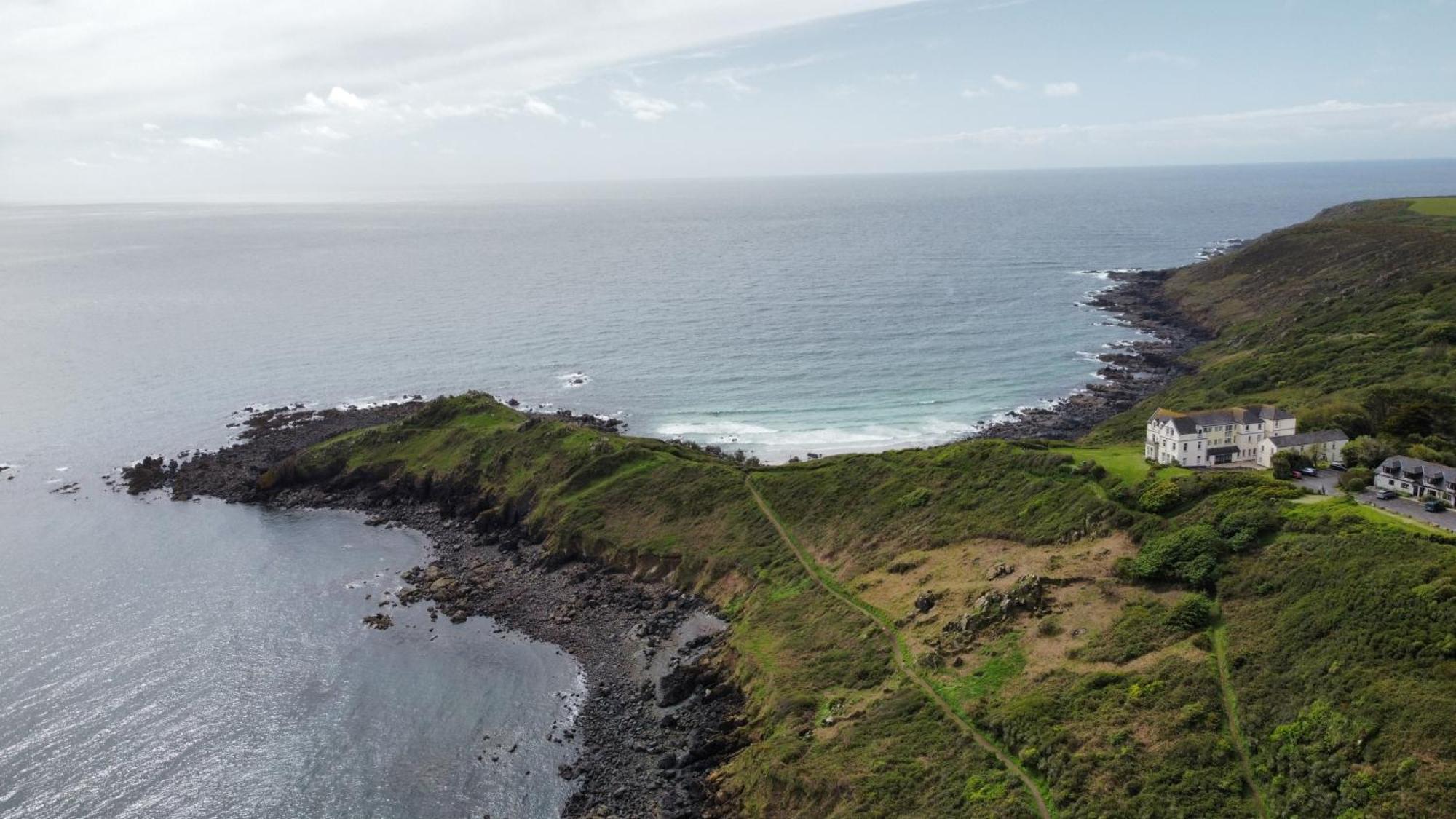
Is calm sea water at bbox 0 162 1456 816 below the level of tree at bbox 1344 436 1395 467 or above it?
below

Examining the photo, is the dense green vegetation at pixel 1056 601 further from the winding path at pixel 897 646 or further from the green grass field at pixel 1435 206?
the green grass field at pixel 1435 206

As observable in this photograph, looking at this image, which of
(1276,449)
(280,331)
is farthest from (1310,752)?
(280,331)

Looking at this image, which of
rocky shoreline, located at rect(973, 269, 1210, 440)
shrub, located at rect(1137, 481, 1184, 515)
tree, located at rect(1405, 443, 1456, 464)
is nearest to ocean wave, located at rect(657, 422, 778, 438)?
rocky shoreline, located at rect(973, 269, 1210, 440)

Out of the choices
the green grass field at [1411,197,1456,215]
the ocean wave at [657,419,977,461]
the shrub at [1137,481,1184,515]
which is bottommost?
the ocean wave at [657,419,977,461]

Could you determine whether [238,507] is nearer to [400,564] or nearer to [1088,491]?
[400,564]

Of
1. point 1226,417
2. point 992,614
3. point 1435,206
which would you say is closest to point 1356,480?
point 1226,417

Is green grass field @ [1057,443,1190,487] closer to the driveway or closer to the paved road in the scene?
the paved road
